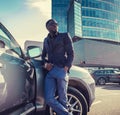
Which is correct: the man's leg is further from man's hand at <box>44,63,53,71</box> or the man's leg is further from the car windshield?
the car windshield

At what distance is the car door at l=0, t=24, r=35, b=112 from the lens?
280 centimetres

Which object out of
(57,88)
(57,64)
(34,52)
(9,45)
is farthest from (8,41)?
(57,88)

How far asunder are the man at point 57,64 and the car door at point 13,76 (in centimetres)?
30

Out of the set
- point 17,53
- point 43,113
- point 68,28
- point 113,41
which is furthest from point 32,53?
point 68,28

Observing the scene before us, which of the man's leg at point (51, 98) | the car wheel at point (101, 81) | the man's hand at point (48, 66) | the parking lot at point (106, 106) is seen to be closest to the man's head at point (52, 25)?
the man's hand at point (48, 66)

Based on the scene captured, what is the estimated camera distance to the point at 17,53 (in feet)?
11.9

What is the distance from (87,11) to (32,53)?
8814cm

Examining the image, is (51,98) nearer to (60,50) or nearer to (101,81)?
(60,50)

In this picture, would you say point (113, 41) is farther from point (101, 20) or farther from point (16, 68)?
point (16, 68)

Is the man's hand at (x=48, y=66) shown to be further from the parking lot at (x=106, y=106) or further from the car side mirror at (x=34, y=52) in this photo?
the parking lot at (x=106, y=106)

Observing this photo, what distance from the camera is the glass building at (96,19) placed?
88.5 metres

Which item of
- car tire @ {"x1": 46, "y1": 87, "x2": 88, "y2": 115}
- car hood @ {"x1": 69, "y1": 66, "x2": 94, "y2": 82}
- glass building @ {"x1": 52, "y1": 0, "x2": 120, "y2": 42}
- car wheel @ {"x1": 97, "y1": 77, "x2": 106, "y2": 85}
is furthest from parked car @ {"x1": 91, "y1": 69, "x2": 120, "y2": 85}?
glass building @ {"x1": 52, "y1": 0, "x2": 120, "y2": 42}

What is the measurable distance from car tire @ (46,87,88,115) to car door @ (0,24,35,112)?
924mm

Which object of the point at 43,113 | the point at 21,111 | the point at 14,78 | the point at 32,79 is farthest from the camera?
the point at 43,113
